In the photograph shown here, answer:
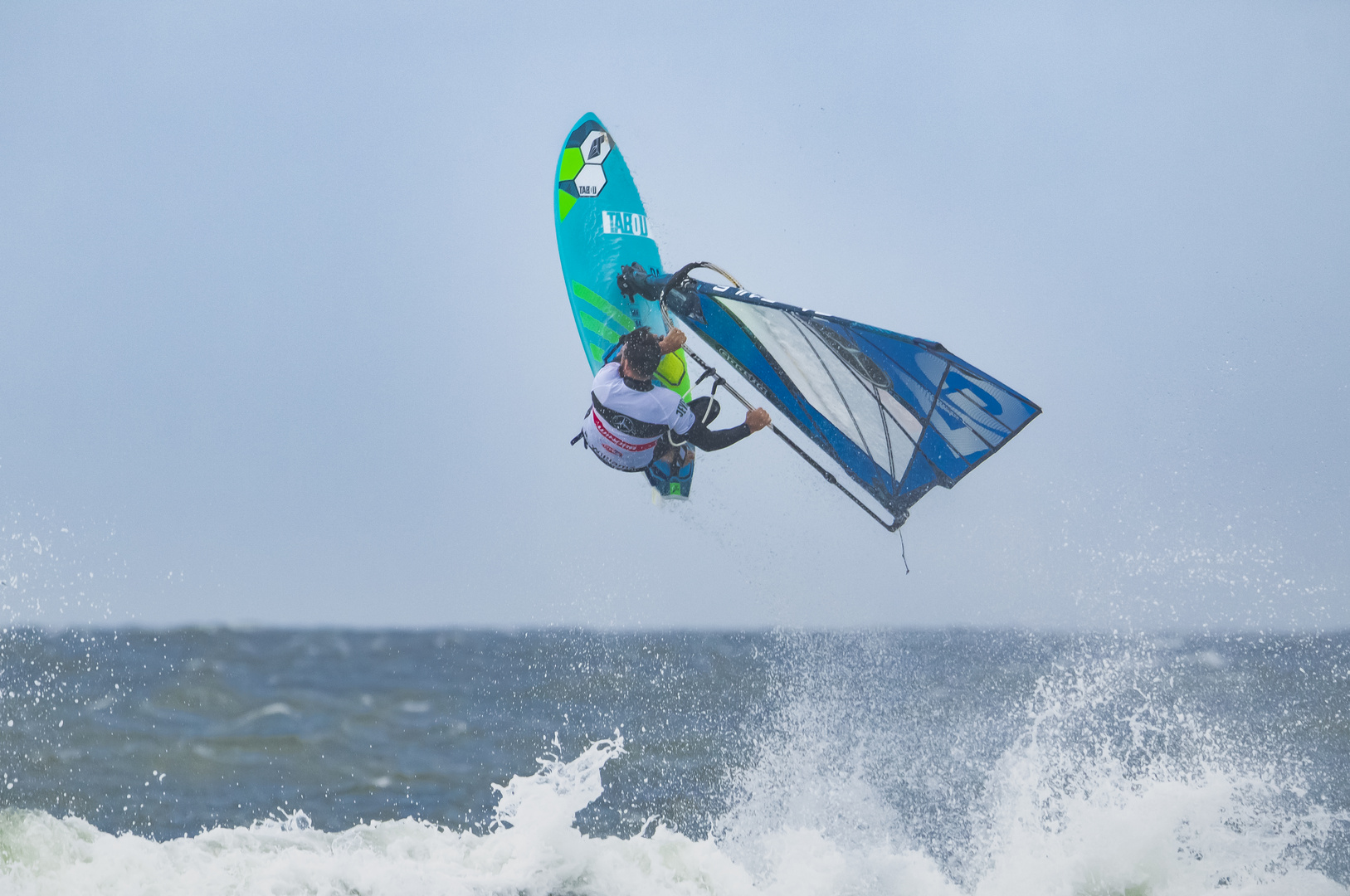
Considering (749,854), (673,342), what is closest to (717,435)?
(673,342)

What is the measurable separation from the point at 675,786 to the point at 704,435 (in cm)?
465

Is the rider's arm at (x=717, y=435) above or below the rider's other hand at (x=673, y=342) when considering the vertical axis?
below

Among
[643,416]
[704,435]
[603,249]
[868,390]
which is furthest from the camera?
[603,249]

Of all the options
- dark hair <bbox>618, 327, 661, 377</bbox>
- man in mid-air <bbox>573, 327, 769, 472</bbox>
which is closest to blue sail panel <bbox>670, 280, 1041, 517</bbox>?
man in mid-air <bbox>573, 327, 769, 472</bbox>

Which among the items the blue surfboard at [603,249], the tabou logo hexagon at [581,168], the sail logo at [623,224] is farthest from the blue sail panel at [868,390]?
the tabou logo hexagon at [581,168]

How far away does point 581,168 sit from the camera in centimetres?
800

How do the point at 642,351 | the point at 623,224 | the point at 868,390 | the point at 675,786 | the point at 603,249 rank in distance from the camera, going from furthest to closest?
1. the point at 675,786
2. the point at 623,224
3. the point at 603,249
4. the point at 868,390
5. the point at 642,351

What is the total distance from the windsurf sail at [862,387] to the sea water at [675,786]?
2.43 m

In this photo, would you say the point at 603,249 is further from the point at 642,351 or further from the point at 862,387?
the point at 862,387

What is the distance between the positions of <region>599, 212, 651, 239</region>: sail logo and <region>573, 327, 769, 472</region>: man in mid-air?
1.79 metres

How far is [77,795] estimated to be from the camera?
9.44 metres

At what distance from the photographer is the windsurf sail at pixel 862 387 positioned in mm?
6328

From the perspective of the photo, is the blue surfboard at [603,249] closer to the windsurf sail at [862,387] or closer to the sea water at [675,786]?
Result: the windsurf sail at [862,387]

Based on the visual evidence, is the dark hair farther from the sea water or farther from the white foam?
the sea water
